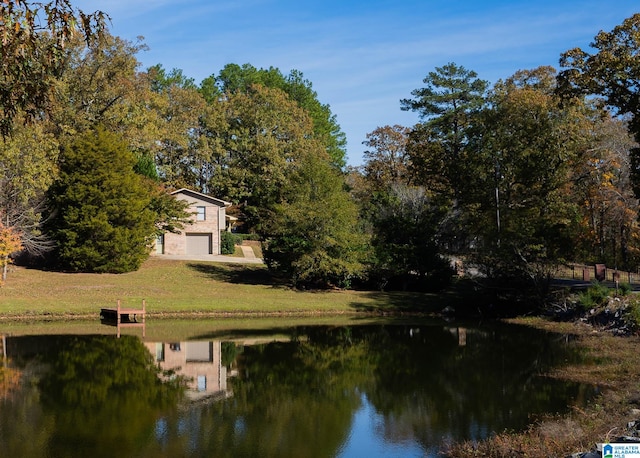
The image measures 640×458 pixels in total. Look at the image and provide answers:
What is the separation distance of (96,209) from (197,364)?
26.6 metres

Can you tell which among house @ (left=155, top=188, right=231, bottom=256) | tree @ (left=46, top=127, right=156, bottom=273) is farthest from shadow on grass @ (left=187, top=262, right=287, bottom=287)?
house @ (left=155, top=188, right=231, bottom=256)

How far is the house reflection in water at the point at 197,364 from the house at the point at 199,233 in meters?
33.0

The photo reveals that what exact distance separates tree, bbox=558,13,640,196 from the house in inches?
1378

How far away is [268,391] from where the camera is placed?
1920 cm

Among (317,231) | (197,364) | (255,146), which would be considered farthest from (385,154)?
(197,364)

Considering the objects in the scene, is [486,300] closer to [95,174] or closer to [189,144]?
[95,174]

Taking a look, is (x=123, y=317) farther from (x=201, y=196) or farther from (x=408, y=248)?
(x=201, y=196)

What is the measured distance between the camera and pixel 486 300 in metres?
40.0

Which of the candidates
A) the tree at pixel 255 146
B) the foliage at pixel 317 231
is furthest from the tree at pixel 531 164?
the tree at pixel 255 146

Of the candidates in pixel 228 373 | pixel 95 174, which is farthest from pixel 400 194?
pixel 228 373

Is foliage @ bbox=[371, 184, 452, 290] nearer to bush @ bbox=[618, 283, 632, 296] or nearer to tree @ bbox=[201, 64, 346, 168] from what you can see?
bush @ bbox=[618, 283, 632, 296]

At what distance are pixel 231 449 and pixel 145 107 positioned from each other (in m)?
43.8
